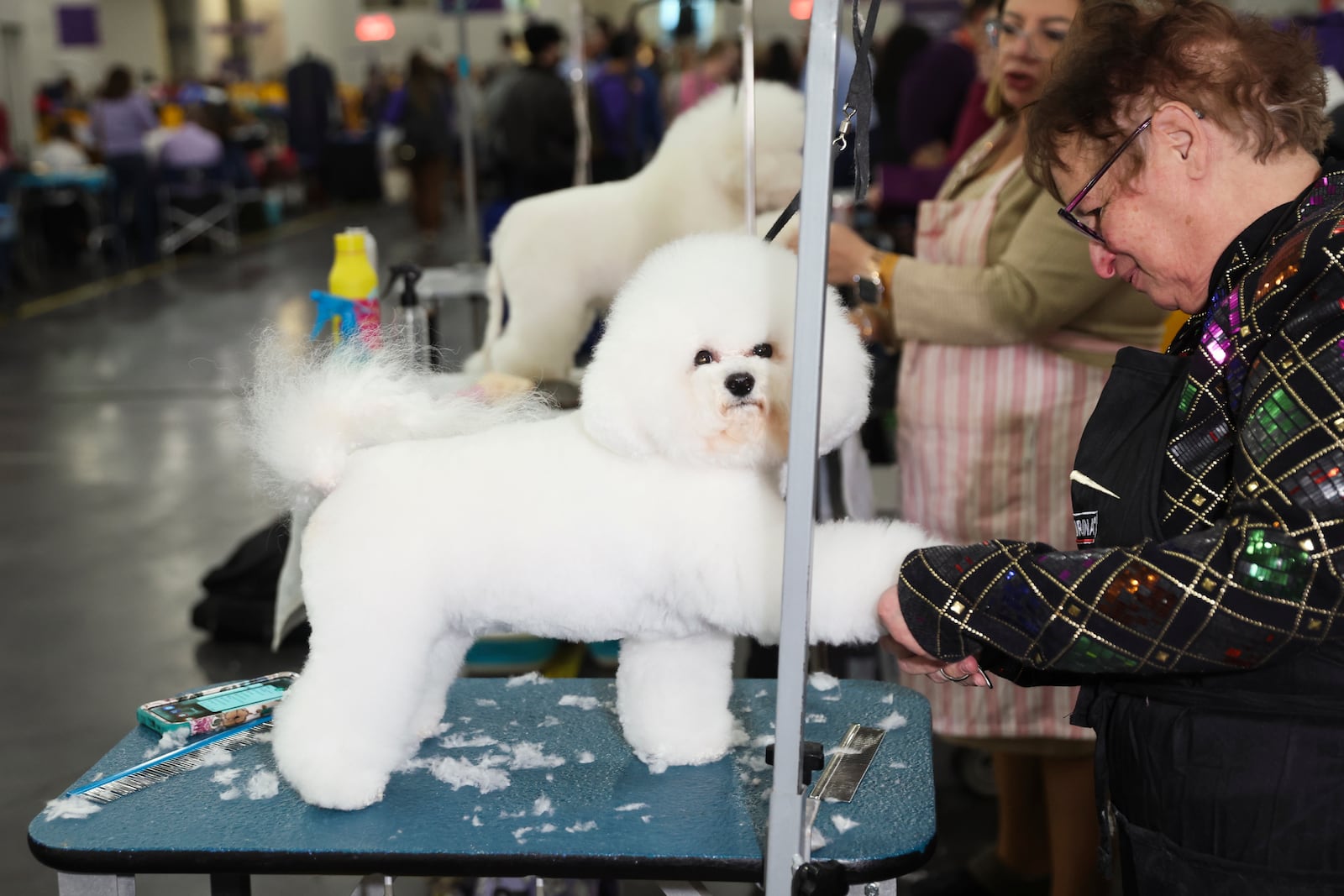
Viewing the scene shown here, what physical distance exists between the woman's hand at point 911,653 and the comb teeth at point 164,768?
0.68 m

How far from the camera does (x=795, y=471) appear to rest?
0.84 meters

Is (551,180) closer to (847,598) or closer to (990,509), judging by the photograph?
(990,509)

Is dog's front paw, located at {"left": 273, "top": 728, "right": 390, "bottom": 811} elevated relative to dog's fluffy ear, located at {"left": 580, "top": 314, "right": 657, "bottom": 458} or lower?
lower

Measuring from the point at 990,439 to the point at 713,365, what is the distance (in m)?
0.89

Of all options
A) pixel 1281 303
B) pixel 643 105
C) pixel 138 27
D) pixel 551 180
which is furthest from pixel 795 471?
pixel 138 27

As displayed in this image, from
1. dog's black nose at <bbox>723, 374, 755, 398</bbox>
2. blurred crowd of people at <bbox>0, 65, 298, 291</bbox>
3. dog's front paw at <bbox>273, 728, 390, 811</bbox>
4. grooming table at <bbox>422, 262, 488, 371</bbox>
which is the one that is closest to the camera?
dog's black nose at <bbox>723, 374, 755, 398</bbox>

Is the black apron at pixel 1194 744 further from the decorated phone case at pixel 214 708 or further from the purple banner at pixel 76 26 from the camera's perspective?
the purple banner at pixel 76 26

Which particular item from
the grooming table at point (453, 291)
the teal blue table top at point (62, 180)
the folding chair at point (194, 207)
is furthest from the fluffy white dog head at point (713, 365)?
the folding chair at point (194, 207)

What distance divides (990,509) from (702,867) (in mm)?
928

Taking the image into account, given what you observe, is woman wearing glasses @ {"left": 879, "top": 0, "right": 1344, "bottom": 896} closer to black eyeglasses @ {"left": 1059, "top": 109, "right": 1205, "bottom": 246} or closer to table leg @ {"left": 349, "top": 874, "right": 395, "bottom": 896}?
black eyeglasses @ {"left": 1059, "top": 109, "right": 1205, "bottom": 246}

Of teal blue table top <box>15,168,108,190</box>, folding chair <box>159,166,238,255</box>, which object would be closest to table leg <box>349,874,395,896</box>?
teal blue table top <box>15,168,108,190</box>

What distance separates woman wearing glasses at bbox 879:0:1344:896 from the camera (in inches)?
31.4

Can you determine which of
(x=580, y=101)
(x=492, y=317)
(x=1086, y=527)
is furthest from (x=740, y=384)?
(x=580, y=101)

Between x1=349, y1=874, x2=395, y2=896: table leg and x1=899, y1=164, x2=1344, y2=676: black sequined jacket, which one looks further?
x1=349, y1=874, x2=395, y2=896: table leg
